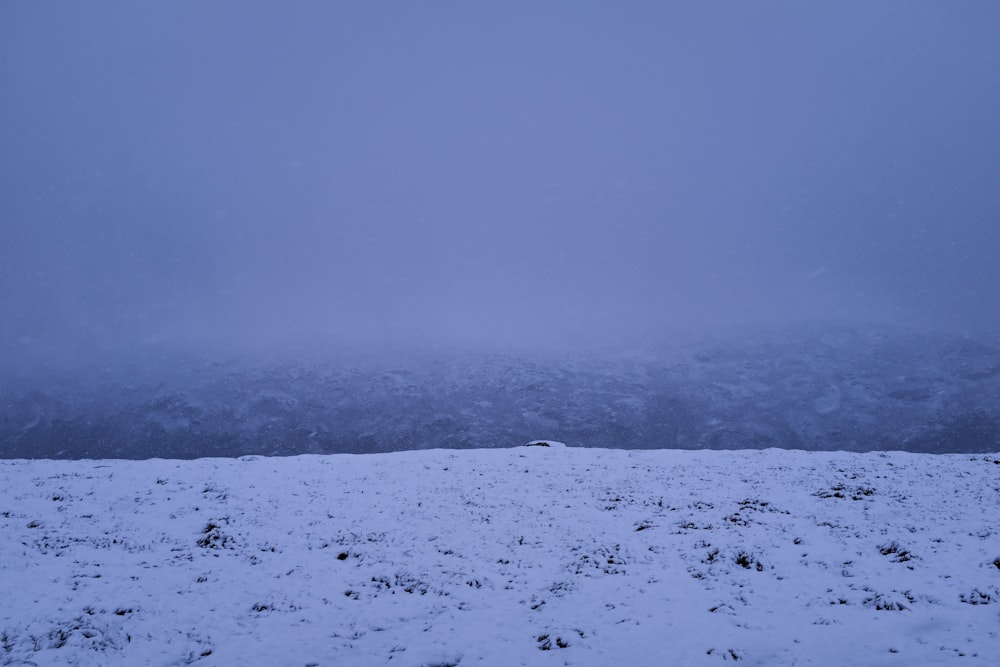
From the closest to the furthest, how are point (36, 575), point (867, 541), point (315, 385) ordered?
point (36, 575) < point (867, 541) < point (315, 385)

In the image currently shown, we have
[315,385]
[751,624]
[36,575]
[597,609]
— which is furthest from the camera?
[315,385]

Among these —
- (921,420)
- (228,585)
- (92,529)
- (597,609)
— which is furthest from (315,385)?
(921,420)

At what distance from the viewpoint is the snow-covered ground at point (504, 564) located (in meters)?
9.56

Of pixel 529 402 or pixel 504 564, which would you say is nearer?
pixel 504 564

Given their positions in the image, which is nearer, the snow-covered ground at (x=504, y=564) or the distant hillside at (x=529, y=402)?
the snow-covered ground at (x=504, y=564)

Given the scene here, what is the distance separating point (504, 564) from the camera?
43.0 ft

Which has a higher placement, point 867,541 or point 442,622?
→ point 867,541

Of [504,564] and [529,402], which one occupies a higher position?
[504,564]

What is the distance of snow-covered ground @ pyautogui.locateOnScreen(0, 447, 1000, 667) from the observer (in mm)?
9562

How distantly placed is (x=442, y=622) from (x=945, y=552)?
1159 centimetres

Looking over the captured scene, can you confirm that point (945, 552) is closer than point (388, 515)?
Yes

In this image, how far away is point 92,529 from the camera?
14.5 metres

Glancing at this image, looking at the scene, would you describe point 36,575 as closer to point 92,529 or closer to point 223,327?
point 92,529

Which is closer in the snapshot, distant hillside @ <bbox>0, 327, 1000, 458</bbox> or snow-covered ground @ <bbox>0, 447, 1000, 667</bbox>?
snow-covered ground @ <bbox>0, 447, 1000, 667</bbox>
